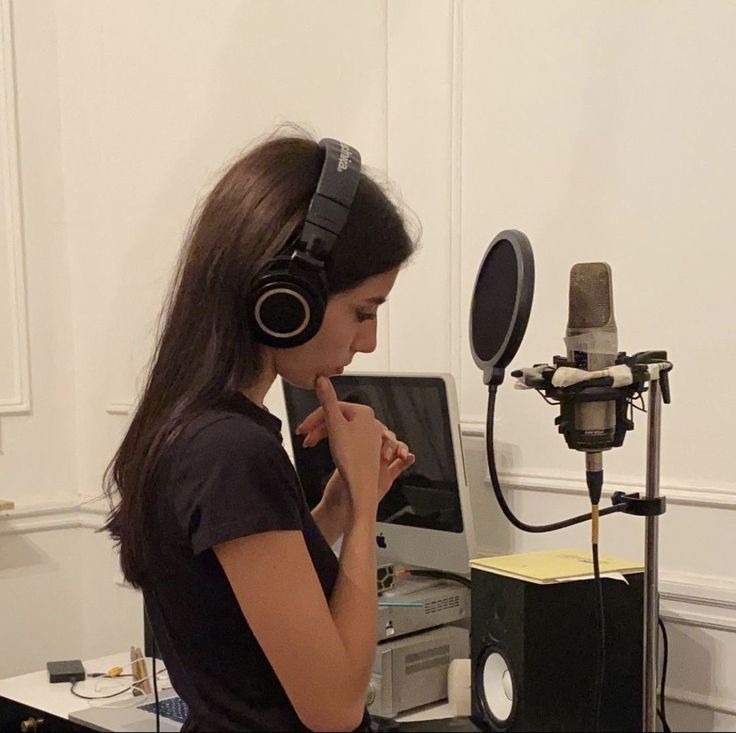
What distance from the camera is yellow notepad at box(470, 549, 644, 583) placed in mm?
1353

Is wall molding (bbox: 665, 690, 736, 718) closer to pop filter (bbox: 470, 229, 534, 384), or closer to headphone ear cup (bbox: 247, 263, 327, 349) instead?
pop filter (bbox: 470, 229, 534, 384)

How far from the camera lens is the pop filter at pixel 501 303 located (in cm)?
108

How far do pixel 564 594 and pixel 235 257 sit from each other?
65 cm

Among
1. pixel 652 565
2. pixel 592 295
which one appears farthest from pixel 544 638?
pixel 592 295

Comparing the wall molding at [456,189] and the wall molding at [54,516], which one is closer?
the wall molding at [456,189]

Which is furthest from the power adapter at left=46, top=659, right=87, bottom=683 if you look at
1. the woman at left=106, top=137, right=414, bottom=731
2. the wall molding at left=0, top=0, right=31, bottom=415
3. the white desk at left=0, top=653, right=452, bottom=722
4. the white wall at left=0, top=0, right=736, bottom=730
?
the woman at left=106, top=137, right=414, bottom=731

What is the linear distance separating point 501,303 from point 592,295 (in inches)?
5.1

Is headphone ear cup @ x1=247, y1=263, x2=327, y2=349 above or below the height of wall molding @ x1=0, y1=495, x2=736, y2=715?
above

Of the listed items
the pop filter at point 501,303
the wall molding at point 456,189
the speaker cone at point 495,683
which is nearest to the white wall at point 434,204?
the wall molding at point 456,189

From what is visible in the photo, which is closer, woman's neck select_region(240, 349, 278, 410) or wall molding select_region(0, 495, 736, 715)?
woman's neck select_region(240, 349, 278, 410)

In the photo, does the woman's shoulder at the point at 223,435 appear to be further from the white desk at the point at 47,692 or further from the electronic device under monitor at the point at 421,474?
the white desk at the point at 47,692

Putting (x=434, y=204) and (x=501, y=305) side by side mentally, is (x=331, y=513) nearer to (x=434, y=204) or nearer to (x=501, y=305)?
(x=501, y=305)

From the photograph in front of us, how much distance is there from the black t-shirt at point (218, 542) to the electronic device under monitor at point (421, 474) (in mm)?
665

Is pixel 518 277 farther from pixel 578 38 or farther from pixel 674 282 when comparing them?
pixel 578 38
